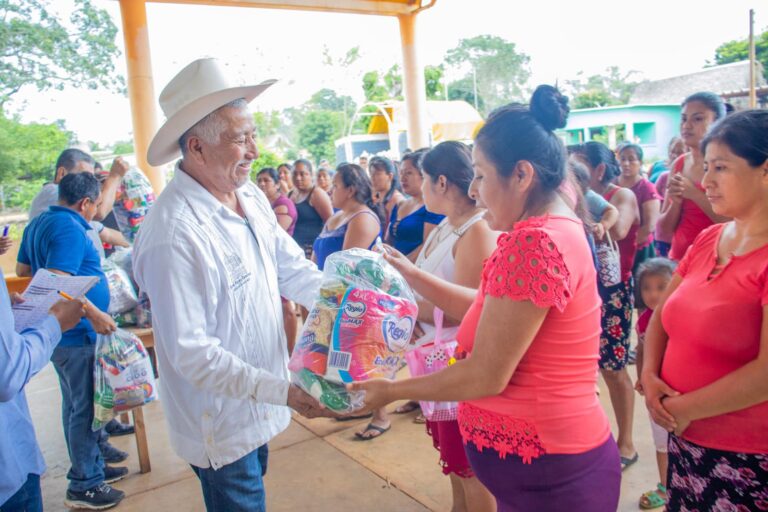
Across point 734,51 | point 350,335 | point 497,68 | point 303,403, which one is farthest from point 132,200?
point 497,68

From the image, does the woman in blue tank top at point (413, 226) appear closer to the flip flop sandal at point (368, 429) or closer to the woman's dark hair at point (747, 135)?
the flip flop sandal at point (368, 429)

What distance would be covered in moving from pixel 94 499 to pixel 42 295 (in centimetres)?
168

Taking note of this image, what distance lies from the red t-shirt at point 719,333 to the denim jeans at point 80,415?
2.82 m

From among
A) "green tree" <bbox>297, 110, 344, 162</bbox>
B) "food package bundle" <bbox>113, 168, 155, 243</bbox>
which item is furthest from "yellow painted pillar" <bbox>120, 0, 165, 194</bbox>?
"green tree" <bbox>297, 110, 344, 162</bbox>

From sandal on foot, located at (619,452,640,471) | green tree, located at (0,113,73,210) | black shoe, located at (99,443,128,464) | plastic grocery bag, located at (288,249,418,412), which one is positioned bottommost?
sandal on foot, located at (619,452,640,471)

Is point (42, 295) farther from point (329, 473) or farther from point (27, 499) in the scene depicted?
point (329, 473)

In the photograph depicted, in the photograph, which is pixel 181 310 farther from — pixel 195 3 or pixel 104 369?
pixel 195 3

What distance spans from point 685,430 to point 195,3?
8.21 meters

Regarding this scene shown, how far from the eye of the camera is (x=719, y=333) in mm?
1457

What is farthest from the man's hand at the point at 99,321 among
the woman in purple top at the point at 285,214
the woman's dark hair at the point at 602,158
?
the woman's dark hair at the point at 602,158

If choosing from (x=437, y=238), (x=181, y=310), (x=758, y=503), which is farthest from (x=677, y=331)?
(x=181, y=310)

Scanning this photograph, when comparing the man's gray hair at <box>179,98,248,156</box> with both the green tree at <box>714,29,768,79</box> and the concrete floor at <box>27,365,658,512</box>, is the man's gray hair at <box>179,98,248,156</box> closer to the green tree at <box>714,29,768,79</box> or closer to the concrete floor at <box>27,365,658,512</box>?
the concrete floor at <box>27,365,658,512</box>

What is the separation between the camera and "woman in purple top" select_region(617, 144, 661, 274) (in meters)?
4.14

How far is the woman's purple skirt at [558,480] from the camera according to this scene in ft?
4.50
